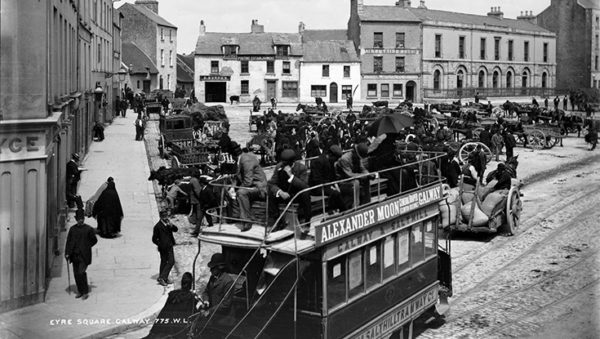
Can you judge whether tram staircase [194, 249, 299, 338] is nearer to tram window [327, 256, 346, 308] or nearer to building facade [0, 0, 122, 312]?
tram window [327, 256, 346, 308]

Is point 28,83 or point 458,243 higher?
point 28,83

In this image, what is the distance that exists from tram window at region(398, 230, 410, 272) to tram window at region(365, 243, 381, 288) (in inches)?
28.9

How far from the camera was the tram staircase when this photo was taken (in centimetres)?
904

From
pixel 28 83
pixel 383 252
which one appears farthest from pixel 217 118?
pixel 383 252

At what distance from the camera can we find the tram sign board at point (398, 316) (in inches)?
408

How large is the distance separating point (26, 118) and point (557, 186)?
66.7 ft

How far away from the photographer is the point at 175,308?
964cm

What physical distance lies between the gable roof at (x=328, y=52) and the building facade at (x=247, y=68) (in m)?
1.03

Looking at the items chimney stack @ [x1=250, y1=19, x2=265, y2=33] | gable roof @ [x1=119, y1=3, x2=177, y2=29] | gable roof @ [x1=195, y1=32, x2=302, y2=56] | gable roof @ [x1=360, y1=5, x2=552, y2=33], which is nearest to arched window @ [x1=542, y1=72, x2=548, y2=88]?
gable roof @ [x1=360, y1=5, x2=552, y2=33]

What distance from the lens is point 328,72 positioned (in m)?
70.2

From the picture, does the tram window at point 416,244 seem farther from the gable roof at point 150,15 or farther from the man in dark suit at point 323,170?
the gable roof at point 150,15

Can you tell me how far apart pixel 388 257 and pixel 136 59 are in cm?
6481

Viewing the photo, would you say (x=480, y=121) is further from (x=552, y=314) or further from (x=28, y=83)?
(x=28, y=83)

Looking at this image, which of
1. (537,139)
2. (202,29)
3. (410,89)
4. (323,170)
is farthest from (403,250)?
(410,89)
